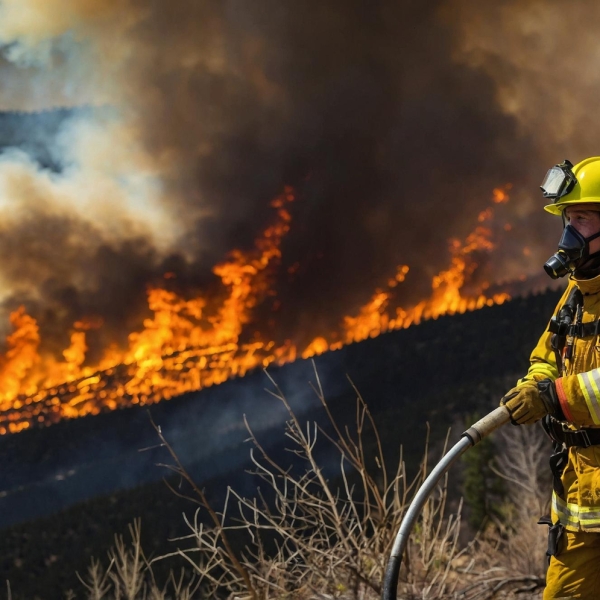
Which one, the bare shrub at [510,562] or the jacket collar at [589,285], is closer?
the jacket collar at [589,285]

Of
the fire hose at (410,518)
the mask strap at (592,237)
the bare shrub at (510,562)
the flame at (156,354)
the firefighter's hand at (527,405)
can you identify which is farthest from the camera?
the flame at (156,354)

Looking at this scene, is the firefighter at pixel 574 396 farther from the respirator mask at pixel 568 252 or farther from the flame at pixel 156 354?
the flame at pixel 156 354

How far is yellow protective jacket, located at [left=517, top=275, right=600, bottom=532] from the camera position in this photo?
10.7 ft

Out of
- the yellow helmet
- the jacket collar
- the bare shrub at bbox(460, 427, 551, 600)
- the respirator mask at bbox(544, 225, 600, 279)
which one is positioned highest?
the yellow helmet

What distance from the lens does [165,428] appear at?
217 ft

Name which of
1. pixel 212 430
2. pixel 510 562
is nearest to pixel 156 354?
pixel 212 430

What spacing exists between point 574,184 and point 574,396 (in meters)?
0.98

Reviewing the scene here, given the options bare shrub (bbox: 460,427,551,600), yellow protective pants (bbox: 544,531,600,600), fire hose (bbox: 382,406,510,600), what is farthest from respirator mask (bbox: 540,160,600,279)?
bare shrub (bbox: 460,427,551,600)

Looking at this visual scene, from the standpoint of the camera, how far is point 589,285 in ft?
11.5

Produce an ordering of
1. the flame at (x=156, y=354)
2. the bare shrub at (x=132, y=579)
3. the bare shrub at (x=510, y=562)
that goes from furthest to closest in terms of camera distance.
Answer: the flame at (x=156, y=354) < the bare shrub at (x=132, y=579) < the bare shrub at (x=510, y=562)

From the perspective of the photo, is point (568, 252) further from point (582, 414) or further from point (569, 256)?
point (582, 414)

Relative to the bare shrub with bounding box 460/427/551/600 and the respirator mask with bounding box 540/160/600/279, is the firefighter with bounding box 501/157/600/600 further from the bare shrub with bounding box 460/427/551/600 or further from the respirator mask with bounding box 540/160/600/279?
the bare shrub with bounding box 460/427/551/600

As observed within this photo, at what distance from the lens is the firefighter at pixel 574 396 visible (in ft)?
11.0

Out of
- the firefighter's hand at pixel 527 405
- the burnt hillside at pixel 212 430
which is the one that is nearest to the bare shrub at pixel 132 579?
the firefighter's hand at pixel 527 405
